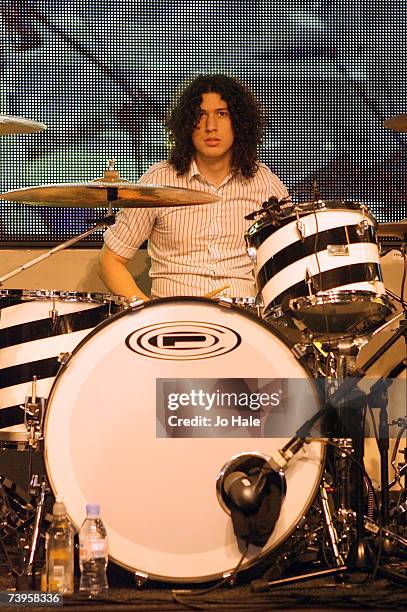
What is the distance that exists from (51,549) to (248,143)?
232 centimetres

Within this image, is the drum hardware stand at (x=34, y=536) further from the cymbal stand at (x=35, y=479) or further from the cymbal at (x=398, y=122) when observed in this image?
the cymbal at (x=398, y=122)

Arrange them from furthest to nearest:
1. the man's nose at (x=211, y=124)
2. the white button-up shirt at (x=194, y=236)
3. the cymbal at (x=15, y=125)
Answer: the man's nose at (x=211, y=124), the white button-up shirt at (x=194, y=236), the cymbal at (x=15, y=125)

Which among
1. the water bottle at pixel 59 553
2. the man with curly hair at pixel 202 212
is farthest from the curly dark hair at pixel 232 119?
the water bottle at pixel 59 553

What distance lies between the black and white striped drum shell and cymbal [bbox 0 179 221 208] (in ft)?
1.21

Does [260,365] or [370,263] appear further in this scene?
[370,263]

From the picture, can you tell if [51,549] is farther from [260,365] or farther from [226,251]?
[226,251]

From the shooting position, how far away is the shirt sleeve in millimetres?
4633

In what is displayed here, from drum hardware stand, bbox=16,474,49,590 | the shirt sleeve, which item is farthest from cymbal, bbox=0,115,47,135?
drum hardware stand, bbox=16,474,49,590

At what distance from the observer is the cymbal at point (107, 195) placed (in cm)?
378

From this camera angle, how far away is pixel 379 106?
537 cm

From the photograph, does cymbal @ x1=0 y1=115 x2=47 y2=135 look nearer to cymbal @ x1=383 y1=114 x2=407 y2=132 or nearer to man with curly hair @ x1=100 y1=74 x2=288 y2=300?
man with curly hair @ x1=100 y1=74 x2=288 y2=300

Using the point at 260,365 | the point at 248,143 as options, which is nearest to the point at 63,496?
the point at 260,365

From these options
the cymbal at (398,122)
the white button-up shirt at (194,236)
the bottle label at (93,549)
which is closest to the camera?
the bottle label at (93,549)

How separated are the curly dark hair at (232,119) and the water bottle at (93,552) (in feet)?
6.56
